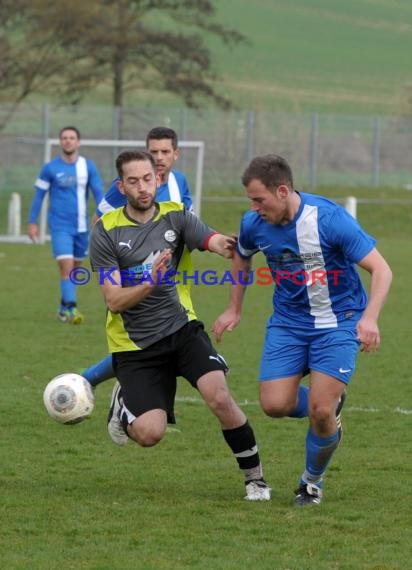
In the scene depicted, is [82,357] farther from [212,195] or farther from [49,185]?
[212,195]

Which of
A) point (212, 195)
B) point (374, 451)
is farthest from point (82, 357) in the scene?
point (212, 195)

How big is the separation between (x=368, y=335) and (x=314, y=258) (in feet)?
2.31

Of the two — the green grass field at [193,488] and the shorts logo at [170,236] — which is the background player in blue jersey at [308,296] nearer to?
the shorts logo at [170,236]

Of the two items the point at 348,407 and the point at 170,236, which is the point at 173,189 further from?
the point at 170,236

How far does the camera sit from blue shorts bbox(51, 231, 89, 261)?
47.6 feet

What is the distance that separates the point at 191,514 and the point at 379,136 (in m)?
32.0

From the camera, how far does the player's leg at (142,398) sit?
680cm

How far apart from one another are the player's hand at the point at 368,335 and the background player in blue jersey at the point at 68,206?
8.34 m

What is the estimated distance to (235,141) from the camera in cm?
3584

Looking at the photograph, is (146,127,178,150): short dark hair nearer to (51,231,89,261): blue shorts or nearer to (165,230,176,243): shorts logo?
(165,230,176,243): shorts logo

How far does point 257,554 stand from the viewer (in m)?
5.72

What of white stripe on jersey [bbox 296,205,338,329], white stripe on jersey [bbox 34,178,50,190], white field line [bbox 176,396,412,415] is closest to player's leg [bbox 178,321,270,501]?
white stripe on jersey [bbox 296,205,338,329]

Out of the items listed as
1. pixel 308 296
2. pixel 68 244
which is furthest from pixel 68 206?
pixel 308 296

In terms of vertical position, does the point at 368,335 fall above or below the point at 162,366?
above
